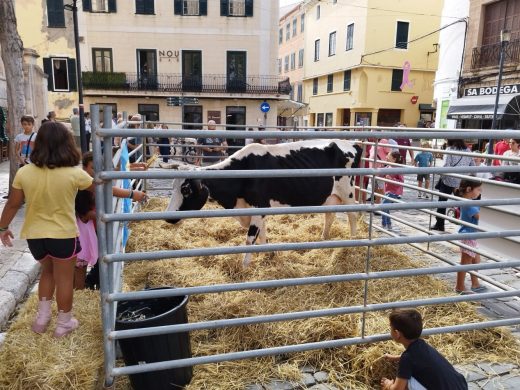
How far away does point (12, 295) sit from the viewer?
152 inches

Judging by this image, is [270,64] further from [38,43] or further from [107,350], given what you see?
[107,350]

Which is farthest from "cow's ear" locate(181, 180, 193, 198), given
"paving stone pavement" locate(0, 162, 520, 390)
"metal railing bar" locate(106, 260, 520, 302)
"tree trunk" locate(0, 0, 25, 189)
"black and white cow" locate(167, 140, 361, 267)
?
"tree trunk" locate(0, 0, 25, 189)

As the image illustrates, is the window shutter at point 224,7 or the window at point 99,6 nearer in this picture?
the window at point 99,6

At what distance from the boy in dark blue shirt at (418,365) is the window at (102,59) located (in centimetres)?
2704

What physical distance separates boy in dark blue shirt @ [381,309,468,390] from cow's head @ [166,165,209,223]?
2.62 meters

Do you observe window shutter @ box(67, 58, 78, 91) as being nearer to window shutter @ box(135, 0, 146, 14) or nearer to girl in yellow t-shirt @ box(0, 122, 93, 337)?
window shutter @ box(135, 0, 146, 14)

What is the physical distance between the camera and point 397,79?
3144 centimetres

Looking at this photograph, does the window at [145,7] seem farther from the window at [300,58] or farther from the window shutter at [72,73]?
the window at [300,58]

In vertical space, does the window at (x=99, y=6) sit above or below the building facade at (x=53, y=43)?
above

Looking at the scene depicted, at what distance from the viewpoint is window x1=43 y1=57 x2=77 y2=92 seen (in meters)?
25.3

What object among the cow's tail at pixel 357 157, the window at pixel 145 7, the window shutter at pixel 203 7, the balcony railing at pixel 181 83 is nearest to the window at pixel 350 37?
the balcony railing at pixel 181 83

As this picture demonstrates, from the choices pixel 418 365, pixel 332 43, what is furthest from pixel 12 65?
pixel 332 43

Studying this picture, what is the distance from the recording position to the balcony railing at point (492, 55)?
1664 cm

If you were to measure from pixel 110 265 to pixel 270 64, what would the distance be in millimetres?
26080
